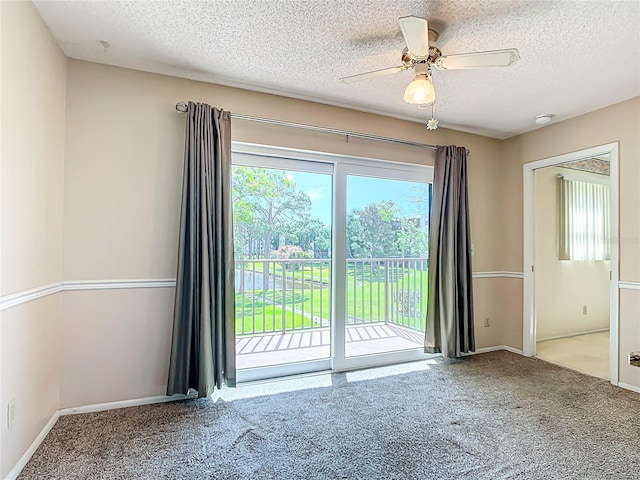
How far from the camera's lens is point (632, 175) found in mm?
2955

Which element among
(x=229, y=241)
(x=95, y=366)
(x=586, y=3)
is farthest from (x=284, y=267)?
(x=586, y=3)

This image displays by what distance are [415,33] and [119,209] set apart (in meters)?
2.22

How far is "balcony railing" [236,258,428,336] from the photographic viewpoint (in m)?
3.36

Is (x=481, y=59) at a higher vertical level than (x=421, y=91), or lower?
higher

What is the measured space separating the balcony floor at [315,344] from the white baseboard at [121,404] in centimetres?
63

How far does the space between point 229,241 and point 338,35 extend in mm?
1588

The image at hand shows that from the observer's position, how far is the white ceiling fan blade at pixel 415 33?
5.36 feet

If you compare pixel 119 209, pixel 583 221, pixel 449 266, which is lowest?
pixel 449 266

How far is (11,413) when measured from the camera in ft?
5.64

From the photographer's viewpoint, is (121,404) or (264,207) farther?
(264,207)

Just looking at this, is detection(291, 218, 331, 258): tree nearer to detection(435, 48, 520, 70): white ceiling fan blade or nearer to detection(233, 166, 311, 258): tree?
detection(233, 166, 311, 258): tree

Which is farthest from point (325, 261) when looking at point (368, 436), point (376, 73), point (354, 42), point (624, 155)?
point (624, 155)

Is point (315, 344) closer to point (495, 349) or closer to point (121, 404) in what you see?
point (121, 404)

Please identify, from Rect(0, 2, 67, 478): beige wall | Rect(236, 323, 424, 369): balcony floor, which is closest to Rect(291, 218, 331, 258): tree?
Rect(236, 323, 424, 369): balcony floor
